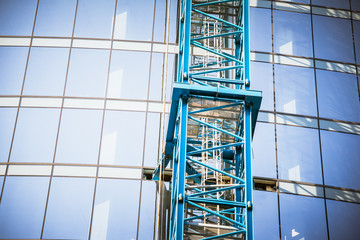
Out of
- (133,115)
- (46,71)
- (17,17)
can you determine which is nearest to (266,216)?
(133,115)

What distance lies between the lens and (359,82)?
27.0 m

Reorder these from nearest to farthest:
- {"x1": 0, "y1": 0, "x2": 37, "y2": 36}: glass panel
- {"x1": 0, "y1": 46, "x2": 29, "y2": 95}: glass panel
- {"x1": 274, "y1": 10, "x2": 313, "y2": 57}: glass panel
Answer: {"x1": 0, "y1": 46, "x2": 29, "y2": 95}: glass panel → {"x1": 0, "y1": 0, "x2": 37, "y2": 36}: glass panel → {"x1": 274, "y1": 10, "x2": 313, "y2": 57}: glass panel

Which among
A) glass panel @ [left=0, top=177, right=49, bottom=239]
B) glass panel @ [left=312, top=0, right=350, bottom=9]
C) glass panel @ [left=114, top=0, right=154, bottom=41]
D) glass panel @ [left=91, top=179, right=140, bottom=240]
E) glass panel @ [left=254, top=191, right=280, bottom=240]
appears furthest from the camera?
glass panel @ [left=312, top=0, right=350, bottom=9]

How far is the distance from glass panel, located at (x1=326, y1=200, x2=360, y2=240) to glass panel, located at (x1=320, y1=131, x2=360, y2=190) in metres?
1.10

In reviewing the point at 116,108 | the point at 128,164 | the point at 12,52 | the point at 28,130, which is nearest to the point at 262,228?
the point at 128,164

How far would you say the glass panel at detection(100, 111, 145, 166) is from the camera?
23.8 m

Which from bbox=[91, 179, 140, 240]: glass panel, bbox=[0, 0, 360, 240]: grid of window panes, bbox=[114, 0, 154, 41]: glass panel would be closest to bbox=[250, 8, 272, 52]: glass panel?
bbox=[0, 0, 360, 240]: grid of window panes

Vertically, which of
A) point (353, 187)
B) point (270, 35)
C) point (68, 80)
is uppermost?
point (270, 35)

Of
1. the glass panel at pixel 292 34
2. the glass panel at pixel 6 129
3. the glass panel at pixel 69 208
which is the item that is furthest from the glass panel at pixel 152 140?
the glass panel at pixel 292 34

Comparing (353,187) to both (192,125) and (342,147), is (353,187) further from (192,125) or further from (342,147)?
(192,125)

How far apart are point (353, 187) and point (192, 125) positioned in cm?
978

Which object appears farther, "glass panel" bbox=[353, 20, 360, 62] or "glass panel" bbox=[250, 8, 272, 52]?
"glass panel" bbox=[353, 20, 360, 62]

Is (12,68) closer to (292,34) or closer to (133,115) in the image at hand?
(133,115)

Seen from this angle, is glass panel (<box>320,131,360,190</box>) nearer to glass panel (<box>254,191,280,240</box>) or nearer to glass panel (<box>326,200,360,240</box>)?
glass panel (<box>326,200,360,240</box>)
